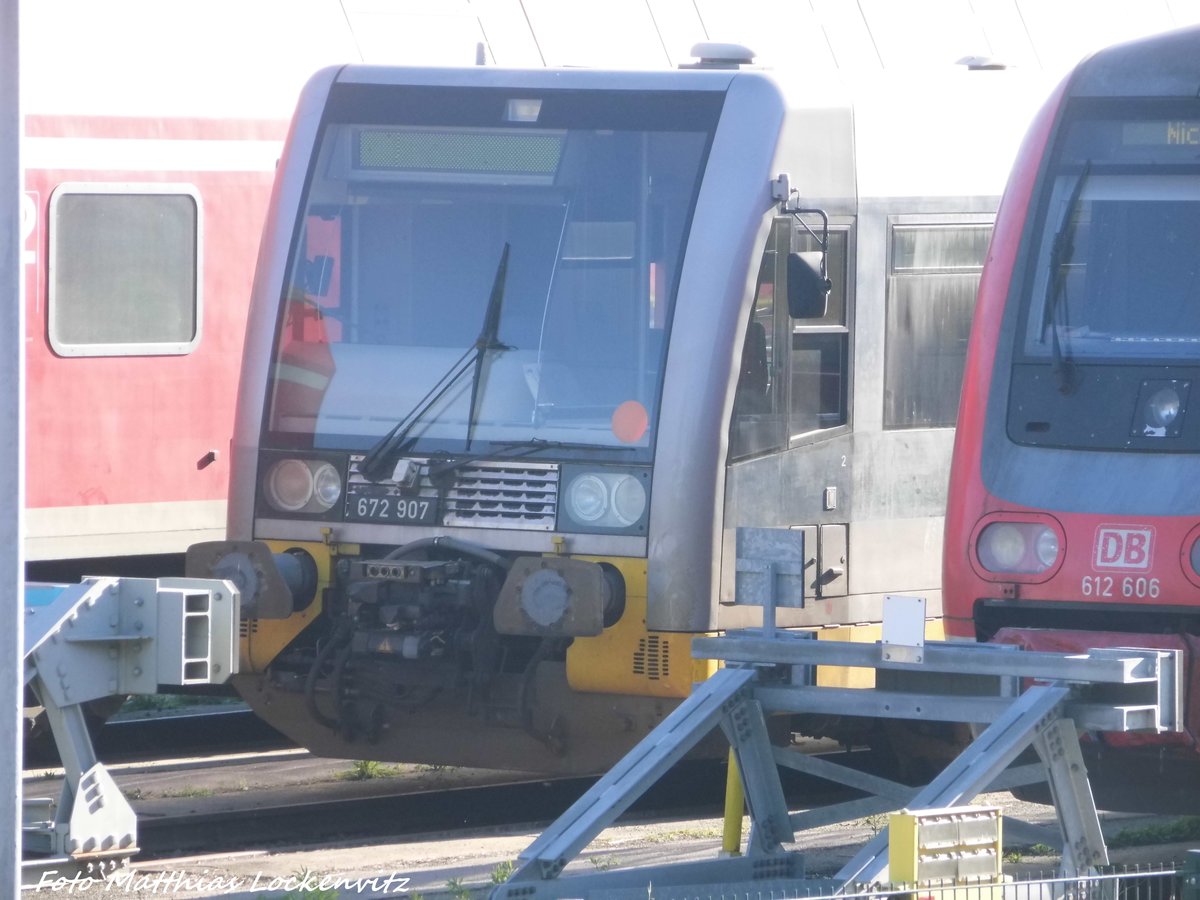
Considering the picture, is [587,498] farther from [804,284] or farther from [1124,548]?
[1124,548]

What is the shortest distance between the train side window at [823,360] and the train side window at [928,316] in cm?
28

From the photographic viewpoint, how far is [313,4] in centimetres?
1177

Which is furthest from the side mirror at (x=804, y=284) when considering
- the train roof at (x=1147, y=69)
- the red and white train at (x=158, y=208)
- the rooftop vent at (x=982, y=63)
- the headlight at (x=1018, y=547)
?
the rooftop vent at (x=982, y=63)

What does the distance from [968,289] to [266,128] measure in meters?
3.69

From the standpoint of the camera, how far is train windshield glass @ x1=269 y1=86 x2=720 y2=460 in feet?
→ 29.0

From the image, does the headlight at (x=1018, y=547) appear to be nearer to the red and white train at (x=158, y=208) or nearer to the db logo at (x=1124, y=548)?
the db logo at (x=1124, y=548)

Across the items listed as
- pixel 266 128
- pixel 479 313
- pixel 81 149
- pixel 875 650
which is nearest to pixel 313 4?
pixel 266 128

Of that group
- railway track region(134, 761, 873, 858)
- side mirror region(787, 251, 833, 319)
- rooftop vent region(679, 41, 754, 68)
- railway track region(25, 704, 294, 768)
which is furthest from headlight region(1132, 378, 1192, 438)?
railway track region(25, 704, 294, 768)

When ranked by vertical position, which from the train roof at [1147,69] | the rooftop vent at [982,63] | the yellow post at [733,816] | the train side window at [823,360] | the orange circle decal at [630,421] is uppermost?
the rooftop vent at [982,63]

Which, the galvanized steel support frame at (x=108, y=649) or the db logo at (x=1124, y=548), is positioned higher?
the db logo at (x=1124, y=548)

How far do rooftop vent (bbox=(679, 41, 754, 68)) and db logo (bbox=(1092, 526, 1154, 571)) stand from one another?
265 cm

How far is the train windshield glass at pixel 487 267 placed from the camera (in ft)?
29.0

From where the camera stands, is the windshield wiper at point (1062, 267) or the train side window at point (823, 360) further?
the train side window at point (823, 360)

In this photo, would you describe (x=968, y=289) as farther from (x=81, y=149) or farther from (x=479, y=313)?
(x=81, y=149)
